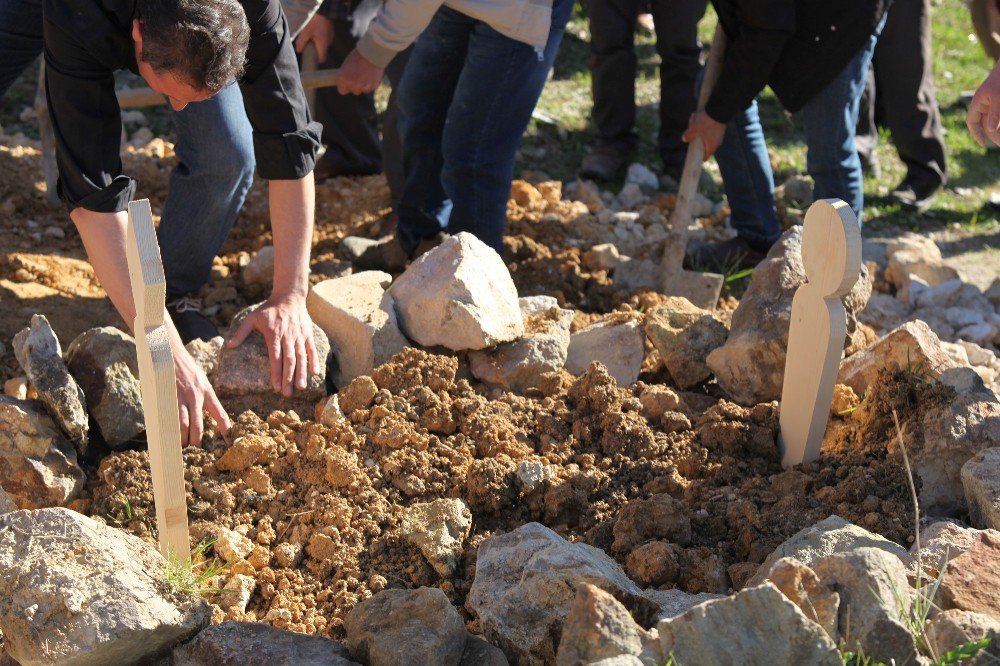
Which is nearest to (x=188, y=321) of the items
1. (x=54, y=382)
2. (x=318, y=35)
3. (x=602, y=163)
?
(x=54, y=382)

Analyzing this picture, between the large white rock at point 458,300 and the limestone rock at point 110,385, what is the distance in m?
0.84

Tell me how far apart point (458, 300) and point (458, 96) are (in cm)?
98

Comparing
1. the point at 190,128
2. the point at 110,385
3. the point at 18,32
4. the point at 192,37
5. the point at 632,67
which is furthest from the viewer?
the point at 632,67

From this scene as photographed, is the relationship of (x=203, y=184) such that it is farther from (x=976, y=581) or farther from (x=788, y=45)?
(x=976, y=581)

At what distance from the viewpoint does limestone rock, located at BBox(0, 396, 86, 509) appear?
8.39 ft

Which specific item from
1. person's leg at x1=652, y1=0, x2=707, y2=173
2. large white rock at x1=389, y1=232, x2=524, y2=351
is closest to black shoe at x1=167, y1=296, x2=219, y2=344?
large white rock at x1=389, y1=232, x2=524, y2=351

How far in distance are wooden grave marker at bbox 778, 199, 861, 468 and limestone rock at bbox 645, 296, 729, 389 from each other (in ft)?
1.68

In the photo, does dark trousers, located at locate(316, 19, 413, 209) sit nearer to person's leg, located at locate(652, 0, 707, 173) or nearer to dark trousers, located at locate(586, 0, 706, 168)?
dark trousers, located at locate(586, 0, 706, 168)

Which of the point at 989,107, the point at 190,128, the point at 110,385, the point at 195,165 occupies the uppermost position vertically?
the point at 989,107

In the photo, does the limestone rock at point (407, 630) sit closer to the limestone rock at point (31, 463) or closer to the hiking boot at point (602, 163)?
the limestone rock at point (31, 463)

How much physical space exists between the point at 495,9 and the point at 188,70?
4.56 ft

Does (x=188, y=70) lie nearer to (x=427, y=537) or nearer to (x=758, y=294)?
(x=427, y=537)

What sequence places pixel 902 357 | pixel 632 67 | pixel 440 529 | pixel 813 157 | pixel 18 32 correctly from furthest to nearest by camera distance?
pixel 632 67
pixel 813 157
pixel 18 32
pixel 902 357
pixel 440 529

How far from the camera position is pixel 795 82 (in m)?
3.89
